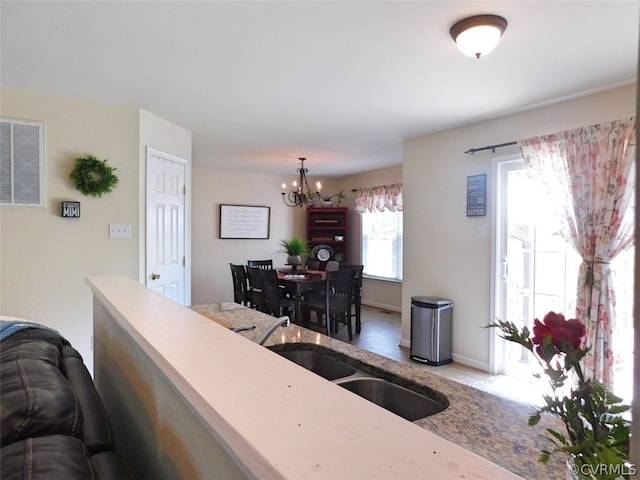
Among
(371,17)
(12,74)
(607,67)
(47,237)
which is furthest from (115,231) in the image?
(607,67)

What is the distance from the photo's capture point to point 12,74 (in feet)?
8.31

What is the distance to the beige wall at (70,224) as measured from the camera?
2801 millimetres

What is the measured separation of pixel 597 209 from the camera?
2793mm

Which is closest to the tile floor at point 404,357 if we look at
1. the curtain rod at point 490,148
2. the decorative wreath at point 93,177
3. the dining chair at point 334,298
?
the dining chair at point 334,298

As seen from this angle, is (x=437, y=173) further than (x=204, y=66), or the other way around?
(x=437, y=173)

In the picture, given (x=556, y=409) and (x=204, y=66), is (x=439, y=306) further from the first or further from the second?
(x=556, y=409)

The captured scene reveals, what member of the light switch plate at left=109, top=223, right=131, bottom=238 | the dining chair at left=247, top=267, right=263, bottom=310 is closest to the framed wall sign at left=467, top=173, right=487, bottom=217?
the dining chair at left=247, top=267, right=263, bottom=310

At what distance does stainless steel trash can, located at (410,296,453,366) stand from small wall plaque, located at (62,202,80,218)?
3170mm

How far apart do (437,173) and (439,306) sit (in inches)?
54.9

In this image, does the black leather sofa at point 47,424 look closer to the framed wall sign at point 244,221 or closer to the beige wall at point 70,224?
the beige wall at point 70,224

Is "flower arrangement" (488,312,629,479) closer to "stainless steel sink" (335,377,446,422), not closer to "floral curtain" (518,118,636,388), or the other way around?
"stainless steel sink" (335,377,446,422)

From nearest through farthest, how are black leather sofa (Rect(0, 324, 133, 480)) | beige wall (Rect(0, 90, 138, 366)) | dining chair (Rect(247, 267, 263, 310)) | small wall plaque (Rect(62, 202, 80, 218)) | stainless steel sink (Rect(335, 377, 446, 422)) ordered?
black leather sofa (Rect(0, 324, 133, 480)) → stainless steel sink (Rect(335, 377, 446, 422)) → beige wall (Rect(0, 90, 138, 366)) → small wall plaque (Rect(62, 202, 80, 218)) → dining chair (Rect(247, 267, 263, 310))

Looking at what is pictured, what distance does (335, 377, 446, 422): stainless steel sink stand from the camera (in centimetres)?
119

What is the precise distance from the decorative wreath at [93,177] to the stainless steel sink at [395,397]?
8.68ft
